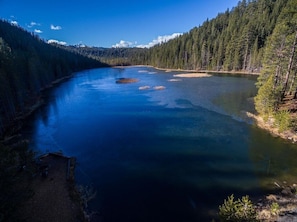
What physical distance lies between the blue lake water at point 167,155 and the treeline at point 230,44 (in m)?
58.1

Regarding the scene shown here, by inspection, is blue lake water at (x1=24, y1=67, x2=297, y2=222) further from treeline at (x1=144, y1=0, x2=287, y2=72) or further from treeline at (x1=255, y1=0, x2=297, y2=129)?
treeline at (x1=144, y1=0, x2=287, y2=72)

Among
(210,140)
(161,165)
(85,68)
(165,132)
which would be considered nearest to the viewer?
(161,165)

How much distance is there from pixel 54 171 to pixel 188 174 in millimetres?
11368

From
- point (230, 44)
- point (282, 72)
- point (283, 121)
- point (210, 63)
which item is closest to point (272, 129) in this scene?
point (283, 121)

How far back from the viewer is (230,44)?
3531 inches

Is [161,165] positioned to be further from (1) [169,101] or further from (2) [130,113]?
(1) [169,101]

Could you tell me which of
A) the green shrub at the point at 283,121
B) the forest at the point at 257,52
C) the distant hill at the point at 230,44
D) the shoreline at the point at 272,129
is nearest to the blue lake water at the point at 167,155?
the shoreline at the point at 272,129

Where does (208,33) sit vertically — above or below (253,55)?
above

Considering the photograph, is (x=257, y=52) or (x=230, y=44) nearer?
(x=257, y=52)

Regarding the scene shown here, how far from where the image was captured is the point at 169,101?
3831cm

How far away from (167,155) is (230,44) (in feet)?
288

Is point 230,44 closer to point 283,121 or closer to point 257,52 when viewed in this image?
point 257,52

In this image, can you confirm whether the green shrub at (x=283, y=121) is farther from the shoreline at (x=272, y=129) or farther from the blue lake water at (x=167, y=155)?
the blue lake water at (x=167, y=155)

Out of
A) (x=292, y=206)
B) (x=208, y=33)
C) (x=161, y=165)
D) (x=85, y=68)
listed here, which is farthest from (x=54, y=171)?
(x=85, y=68)
